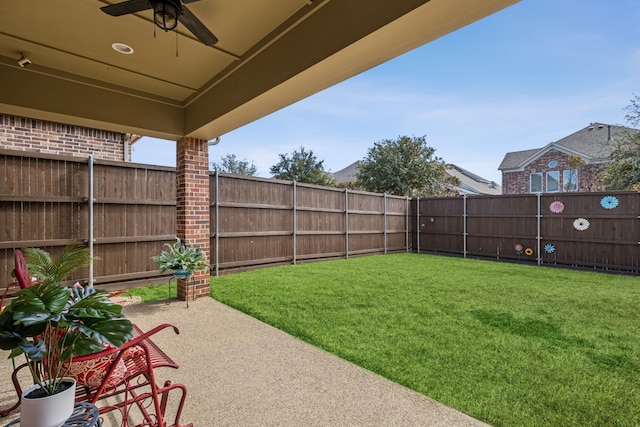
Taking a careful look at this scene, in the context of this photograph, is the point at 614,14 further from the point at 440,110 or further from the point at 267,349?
the point at 267,349

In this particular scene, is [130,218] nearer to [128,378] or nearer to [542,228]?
[128,378]

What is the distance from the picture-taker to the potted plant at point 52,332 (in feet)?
4.27

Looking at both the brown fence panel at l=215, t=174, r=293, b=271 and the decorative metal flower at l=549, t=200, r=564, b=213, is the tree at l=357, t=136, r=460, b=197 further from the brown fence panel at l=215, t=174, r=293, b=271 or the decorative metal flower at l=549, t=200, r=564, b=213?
the brown fence panel at l=215, t=174, r=293, b=271

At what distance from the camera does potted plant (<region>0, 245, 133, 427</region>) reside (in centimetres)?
130

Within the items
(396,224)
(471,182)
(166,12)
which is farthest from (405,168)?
(166,12)

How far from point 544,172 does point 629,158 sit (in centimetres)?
798

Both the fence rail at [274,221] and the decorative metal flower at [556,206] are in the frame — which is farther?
the decorative metal flower at [556,206]

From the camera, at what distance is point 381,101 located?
14.7 metres

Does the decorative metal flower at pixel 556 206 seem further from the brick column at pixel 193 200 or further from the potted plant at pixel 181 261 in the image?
the potted plant at pixel 181 261

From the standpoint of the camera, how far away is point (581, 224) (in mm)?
8297

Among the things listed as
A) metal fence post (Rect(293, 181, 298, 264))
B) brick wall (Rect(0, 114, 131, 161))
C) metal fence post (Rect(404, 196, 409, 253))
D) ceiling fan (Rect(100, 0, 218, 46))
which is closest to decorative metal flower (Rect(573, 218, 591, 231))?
metal fence post (Rect(404, 196, 409, 253))

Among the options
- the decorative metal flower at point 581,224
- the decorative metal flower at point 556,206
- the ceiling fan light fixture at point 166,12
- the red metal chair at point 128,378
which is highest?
the ceiling fan light fixture at point 166,12

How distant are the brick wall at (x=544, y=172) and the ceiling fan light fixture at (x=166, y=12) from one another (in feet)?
61.0

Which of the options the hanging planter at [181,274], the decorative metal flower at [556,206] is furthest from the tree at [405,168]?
the hanging planter at [181,274]
